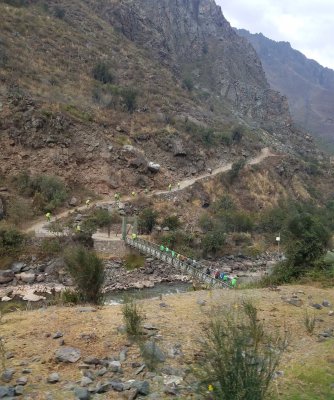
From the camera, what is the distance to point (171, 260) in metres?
34.8

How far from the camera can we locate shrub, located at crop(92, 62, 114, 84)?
68938 mm

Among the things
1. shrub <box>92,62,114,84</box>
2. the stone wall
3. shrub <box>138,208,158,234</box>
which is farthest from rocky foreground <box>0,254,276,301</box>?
shrub <box>92,62,114,84</box>

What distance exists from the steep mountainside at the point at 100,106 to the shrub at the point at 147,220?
713 cm

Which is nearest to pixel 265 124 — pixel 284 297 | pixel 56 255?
pixel 56 255

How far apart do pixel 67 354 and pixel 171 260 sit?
91.2 feet

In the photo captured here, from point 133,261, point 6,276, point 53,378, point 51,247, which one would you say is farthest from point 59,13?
point 53,378

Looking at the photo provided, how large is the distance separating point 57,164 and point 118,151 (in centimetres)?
804

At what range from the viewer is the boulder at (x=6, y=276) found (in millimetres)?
31803

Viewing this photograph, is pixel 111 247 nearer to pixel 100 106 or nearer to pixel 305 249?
pixel 305 249

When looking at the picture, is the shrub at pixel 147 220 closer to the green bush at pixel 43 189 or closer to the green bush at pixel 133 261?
the green bush at pixel 133 261

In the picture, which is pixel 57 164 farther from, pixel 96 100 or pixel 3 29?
pixel 3 29

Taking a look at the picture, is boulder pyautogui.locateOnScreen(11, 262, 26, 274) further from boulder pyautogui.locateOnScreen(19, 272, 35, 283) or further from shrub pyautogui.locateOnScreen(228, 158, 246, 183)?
shrub pyautogui.locateOnScreen(228, 158, 246, 183)

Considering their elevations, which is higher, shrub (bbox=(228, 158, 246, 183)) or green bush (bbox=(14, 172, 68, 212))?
shrub (bbox=(228, 158, 246, 183))

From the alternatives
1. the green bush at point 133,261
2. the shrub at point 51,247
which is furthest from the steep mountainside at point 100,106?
the green bush at point 133,261
